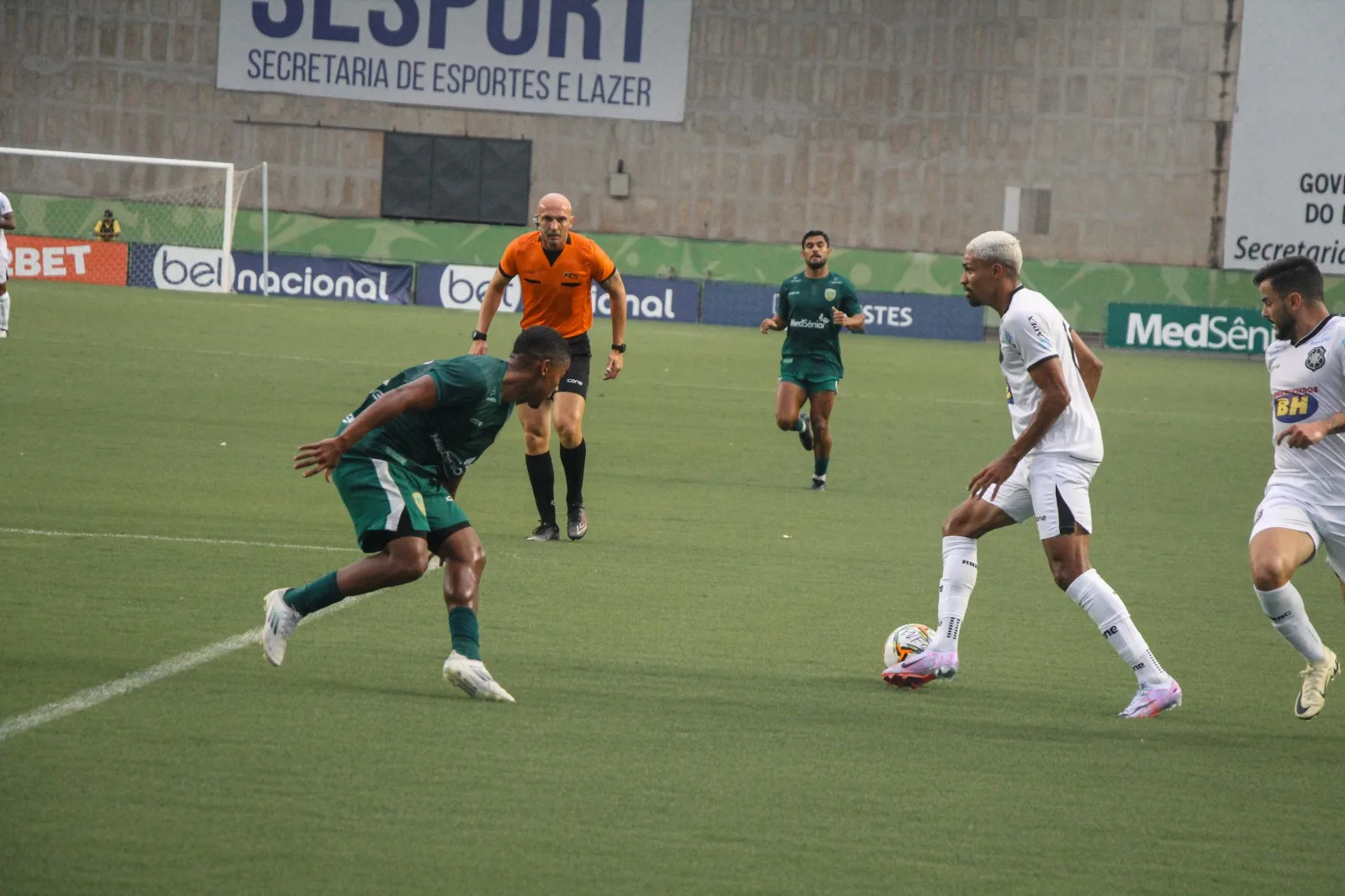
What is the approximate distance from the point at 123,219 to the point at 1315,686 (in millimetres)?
37451

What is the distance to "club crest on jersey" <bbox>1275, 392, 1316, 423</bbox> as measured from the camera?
682cm

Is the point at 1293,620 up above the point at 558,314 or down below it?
below

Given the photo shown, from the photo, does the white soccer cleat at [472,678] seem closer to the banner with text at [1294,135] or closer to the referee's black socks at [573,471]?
the referee's black socks at [573,471]

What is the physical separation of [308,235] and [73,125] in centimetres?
692

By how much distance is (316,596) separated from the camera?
651 cm

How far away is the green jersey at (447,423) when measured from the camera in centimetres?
632

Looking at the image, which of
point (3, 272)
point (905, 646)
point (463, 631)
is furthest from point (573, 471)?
point (3, 272)

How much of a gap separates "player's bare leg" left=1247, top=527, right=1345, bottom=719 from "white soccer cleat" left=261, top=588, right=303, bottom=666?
12.0ft

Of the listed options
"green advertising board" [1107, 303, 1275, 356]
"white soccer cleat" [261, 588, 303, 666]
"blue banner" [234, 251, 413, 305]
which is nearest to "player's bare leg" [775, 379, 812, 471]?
"white soccer cleat" [261, 588, 303, 666]

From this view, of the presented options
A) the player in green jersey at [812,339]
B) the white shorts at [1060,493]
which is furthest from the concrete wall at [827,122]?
the white shorts at [1060,493]

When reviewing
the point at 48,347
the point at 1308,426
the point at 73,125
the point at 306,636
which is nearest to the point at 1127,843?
the point at 1308,426

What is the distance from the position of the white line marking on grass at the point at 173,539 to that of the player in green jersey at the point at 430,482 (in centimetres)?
330

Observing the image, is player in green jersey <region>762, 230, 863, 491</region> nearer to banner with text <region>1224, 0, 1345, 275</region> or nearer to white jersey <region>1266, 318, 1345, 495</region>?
white jersey <region>1266, 318, 1345, 495</region>

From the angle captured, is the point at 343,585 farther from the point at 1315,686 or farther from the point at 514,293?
the point at 514,293
